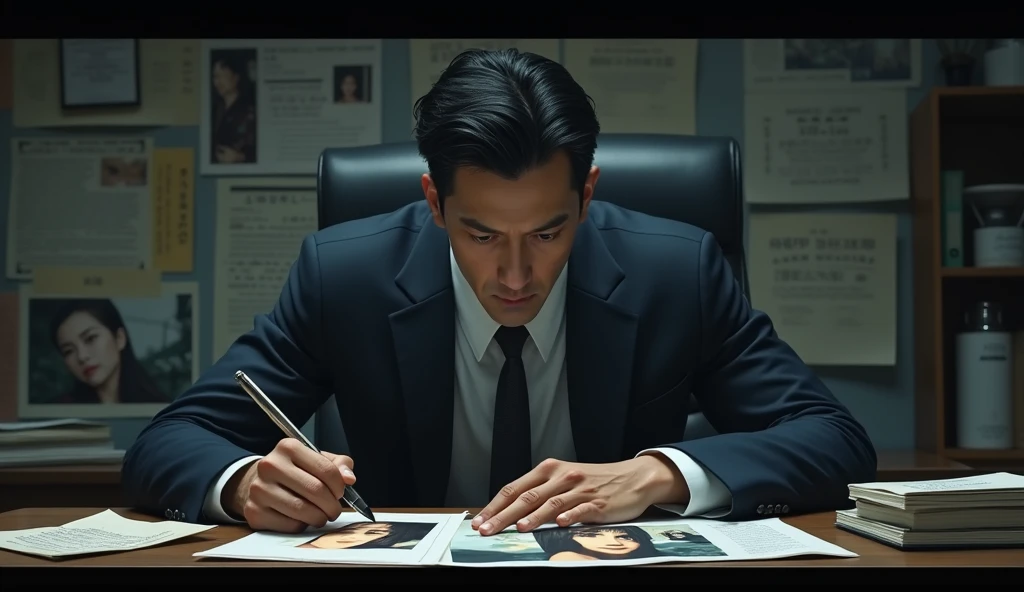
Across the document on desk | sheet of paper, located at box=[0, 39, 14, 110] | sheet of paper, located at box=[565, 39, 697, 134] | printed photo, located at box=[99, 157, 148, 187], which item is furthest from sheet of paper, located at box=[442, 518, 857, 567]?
sheet of paper, located at box=[0, 39, 14, 110]

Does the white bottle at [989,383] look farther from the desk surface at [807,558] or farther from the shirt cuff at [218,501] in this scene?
the shirt cuff at [218,501]

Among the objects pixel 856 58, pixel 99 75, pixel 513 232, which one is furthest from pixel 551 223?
pixel 99 75

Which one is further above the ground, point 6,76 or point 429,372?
point 6,76

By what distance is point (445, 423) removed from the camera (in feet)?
4.00

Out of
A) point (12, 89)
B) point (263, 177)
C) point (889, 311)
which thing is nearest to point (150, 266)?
point (263, 177)

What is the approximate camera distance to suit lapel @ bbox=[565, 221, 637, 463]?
122 centimetres

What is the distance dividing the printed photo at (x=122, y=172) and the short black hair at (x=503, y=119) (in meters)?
1.26

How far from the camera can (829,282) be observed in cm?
212

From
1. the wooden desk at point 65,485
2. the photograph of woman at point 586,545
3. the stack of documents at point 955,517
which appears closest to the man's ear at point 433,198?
the photograph of woman at point 586,545

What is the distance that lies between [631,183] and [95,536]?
92 cm

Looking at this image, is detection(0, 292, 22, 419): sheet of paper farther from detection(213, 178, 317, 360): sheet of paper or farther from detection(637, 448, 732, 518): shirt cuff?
detection(637, 448, 732, 518): shirt cuff

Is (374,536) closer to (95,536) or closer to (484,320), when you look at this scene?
(95,536)

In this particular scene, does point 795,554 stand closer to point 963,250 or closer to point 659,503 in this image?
point 659,503

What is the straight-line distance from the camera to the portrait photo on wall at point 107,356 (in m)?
2.17
